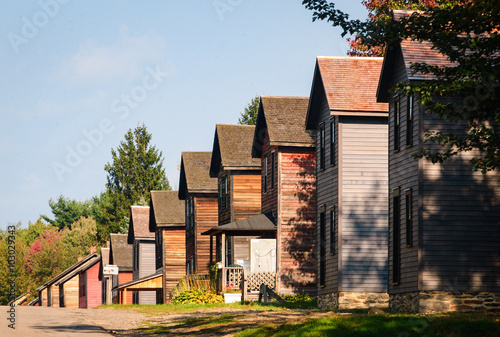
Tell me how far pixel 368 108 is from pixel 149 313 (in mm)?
11675

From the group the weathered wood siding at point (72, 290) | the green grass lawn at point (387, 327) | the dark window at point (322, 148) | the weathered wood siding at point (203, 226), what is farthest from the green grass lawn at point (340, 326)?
the weathered wood siding at point (72, 290)

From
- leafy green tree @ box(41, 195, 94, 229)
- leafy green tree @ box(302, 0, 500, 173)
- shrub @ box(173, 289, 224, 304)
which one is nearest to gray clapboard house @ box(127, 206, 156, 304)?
shrub @ box(173, 289, 224, 304)

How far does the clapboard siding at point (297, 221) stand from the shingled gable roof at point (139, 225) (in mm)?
28540

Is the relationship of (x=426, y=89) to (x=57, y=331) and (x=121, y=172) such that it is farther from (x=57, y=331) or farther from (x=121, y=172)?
(x=121, y=172)

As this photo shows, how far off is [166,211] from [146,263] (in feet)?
28.1

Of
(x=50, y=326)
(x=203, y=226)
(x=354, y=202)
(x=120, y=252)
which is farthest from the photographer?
(x=120, y=252)

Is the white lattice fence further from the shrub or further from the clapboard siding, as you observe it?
the shrub

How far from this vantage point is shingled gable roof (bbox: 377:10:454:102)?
2612 centimetres

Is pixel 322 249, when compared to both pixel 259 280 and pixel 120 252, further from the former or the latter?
pixel 120 252

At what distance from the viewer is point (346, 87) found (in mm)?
32500

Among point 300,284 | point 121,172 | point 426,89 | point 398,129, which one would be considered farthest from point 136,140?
point 426,89

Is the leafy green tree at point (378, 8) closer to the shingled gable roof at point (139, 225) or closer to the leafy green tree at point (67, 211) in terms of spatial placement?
the shingled gable roof at point (139, 225)

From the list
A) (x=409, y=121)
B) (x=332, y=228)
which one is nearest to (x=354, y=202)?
(x=332, y=228)

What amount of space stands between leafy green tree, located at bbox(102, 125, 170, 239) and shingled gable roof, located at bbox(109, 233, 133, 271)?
24.7 metres
